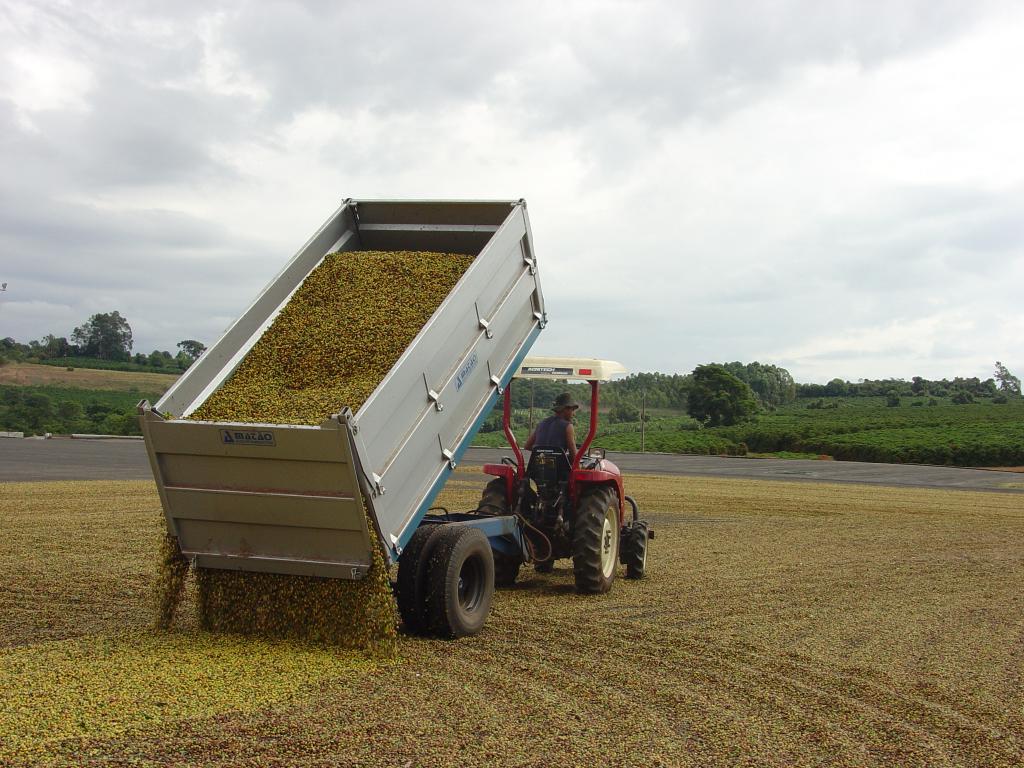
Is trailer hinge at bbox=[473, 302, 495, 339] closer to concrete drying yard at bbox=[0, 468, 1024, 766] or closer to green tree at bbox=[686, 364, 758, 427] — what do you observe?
concrete drying yard at bbox=[0, 468, 1024, 766]

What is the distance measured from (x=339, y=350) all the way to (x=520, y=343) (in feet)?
6.06

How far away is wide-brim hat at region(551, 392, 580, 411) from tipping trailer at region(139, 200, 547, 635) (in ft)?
5.53

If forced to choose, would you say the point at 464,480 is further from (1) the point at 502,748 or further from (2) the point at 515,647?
(1) the point at 502,748

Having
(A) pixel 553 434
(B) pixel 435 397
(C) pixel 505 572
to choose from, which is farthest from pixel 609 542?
(B) pixel 435 397

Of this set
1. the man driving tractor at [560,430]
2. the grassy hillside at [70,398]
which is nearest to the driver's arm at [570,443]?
the man driving tractor at [560,430]

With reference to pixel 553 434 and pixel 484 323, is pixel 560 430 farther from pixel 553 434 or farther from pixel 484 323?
pixel 484 323

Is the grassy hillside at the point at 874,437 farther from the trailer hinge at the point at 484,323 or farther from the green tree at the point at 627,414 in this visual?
the trailer hinge at the point at 484,323

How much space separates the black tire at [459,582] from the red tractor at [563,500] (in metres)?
1.68

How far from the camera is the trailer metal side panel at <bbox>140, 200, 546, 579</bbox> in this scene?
6.17 metres

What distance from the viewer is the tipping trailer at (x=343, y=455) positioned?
6.18 m

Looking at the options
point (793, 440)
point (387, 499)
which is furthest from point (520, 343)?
point (793, 440)

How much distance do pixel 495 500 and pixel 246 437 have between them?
3.76 meters

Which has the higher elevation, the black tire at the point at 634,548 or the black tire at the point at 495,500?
the black tire at the point at 495,500

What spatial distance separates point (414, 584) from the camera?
22.8 feet
